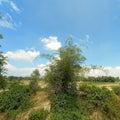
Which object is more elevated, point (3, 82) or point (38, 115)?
point (3, 82)

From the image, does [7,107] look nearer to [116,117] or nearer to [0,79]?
[0,79]

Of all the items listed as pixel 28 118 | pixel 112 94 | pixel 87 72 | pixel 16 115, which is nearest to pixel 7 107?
pixel 16 115

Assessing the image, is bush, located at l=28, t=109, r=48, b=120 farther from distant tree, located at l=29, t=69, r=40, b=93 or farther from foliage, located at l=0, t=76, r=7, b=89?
foliage, located at l=0, t=76, r=7, b=89

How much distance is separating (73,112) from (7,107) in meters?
5.18

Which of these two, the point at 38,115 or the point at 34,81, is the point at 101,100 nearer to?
the point at 38,115

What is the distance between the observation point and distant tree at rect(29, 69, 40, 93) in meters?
21.7

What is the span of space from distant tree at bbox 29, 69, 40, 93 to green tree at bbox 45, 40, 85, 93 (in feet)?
4.47

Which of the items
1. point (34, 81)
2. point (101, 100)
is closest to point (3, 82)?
point (34, 81)

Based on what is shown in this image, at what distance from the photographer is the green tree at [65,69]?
19.8m

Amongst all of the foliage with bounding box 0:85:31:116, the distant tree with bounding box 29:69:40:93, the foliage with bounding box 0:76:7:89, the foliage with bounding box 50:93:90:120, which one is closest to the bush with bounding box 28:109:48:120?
the foliage with bounding box 50:93:90:120

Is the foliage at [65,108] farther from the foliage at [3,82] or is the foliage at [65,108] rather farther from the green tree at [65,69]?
the foliage at [3,82]

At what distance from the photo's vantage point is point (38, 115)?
18906 millimetres

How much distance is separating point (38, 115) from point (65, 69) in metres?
3.49

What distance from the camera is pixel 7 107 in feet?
69.5
